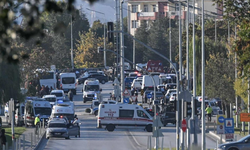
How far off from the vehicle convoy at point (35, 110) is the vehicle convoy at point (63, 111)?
2457mm

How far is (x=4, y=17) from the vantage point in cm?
545

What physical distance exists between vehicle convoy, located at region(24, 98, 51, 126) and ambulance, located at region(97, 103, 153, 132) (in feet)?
21.9

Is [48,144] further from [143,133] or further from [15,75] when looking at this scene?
[143,133]

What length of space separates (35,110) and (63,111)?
3228 millimetres

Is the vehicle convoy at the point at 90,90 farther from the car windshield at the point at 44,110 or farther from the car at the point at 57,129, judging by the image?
the car at the point at 57,129

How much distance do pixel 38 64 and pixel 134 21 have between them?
78510mm

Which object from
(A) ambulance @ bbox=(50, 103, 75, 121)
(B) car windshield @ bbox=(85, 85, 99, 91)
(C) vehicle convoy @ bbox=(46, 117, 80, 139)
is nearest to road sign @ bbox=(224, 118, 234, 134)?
(C) vehicle convoy @ bbox=(46, 117, 80, 139)

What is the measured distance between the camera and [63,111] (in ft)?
144

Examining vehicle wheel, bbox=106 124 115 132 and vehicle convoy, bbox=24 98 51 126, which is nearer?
Result: vehicle wheel, bbox=106 124 115 132

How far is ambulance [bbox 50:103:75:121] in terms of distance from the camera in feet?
141

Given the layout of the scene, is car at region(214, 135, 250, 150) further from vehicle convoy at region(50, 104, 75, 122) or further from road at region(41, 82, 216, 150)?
vehicle convoy at region(50, 104, 75, 122)

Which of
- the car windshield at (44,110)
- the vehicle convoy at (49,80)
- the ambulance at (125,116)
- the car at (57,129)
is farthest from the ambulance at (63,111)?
the vehicle convoy at (49,80)

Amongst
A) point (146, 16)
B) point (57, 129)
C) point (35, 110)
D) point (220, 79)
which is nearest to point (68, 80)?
point (35, 110)

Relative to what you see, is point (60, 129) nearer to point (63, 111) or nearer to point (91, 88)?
point (63, 111)
